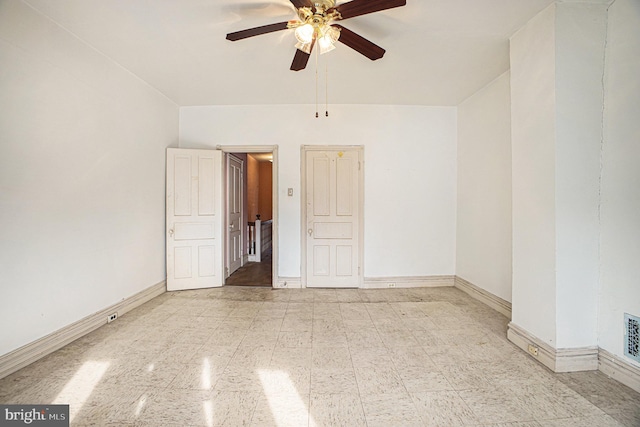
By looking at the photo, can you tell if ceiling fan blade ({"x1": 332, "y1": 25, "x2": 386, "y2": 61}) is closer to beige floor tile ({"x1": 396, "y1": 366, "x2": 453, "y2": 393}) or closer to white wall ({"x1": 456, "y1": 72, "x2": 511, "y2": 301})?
white wall ({"x1": 456, "y1": 72, "x2": 511, "y2": 301})

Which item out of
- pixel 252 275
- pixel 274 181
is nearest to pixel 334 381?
pixel 274 181

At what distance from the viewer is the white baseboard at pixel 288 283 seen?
419 centimetres

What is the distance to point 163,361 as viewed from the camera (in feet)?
7.22

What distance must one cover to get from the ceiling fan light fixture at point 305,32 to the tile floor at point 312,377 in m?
2.61

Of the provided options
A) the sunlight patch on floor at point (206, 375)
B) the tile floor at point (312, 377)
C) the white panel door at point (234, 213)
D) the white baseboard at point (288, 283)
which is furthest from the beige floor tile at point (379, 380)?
the white panel door at point (234, 213)

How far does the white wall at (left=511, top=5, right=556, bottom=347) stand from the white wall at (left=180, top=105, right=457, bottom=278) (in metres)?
1.77

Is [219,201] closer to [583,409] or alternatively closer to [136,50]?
[136,50]

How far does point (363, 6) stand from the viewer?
1.80m

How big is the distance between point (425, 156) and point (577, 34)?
89.0 inches

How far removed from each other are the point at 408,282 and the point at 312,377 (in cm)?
271

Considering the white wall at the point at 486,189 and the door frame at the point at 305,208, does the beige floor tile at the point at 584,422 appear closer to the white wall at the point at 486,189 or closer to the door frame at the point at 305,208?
the white wall at the point at 486,189

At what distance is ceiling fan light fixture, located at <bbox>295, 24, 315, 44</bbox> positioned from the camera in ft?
6.23

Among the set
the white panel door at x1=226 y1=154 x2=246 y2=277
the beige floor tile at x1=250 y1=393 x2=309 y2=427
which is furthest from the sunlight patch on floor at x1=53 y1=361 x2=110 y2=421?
the white panel door at x1=226 y1=154 x2=246 y2=277

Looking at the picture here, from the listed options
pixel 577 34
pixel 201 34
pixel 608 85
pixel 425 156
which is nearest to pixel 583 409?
pixel 608 85
